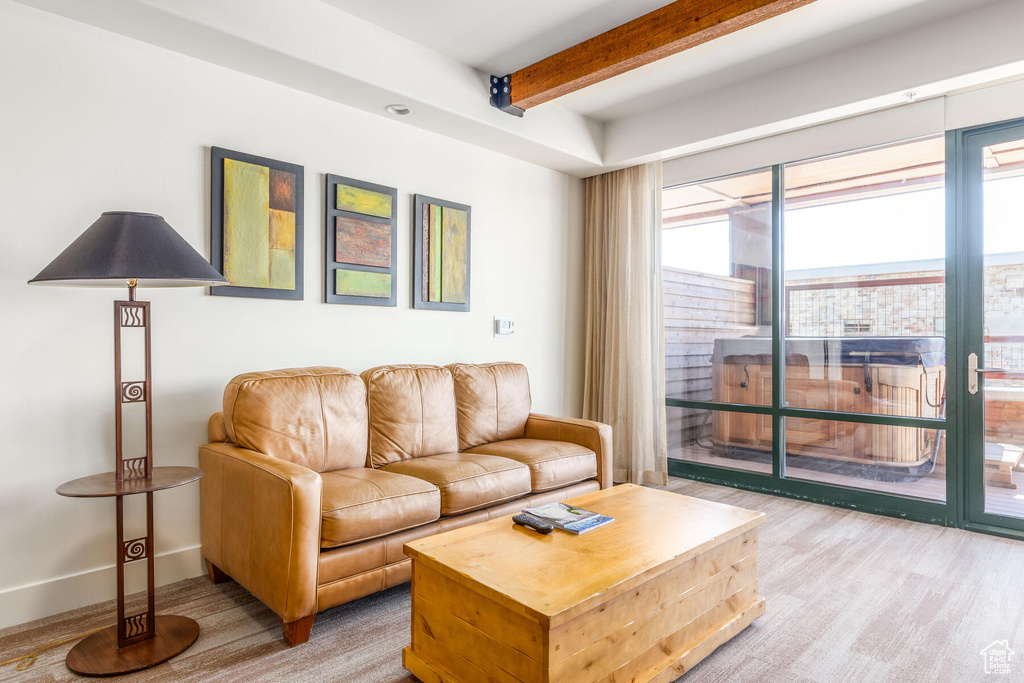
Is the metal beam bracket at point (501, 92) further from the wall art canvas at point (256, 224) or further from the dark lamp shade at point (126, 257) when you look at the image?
the dark lamp shade at point (126, 257)

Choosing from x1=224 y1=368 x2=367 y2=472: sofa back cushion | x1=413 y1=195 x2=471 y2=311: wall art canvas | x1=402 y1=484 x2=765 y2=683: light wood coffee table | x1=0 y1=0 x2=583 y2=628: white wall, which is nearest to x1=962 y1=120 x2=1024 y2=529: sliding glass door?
x1=402 y1=484 x2=765 y2=683: light wood coffee table

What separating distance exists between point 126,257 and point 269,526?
3.43 feet

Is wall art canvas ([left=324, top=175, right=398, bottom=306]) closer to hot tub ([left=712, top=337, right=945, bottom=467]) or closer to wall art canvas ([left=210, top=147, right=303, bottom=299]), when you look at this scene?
wall art canvas ([left=210, top=147, right=303, bottom=299])

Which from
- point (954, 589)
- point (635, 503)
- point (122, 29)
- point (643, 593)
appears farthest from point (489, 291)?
point (954, 589)

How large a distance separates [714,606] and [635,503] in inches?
19.0

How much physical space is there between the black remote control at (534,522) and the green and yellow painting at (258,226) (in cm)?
178

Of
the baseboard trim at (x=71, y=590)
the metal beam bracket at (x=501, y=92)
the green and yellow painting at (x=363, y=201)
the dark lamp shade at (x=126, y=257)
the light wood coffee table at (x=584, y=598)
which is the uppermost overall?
the metal beam bracket at (x=501, y=92)

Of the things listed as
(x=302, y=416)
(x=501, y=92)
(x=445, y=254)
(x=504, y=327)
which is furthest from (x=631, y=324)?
(x=302, y=416)

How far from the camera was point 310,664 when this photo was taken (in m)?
1.96

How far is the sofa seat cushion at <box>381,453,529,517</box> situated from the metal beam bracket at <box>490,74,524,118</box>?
2.16 meters

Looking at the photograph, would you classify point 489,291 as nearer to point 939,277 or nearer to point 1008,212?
point 939,277

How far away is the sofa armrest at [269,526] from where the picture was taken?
6.58 ft

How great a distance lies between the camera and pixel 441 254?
3750 mm

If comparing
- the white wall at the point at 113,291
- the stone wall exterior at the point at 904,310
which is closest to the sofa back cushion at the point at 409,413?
the white wall at the point at 113,291
